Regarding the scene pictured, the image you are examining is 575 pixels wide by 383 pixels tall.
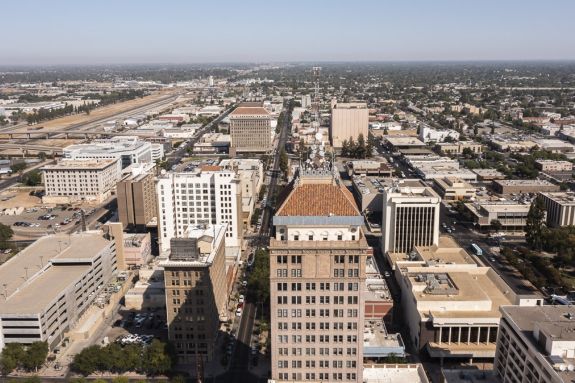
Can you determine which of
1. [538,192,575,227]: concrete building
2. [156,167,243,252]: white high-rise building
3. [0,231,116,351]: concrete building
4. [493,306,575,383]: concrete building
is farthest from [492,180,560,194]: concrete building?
[0,231,116,351]: concrete building

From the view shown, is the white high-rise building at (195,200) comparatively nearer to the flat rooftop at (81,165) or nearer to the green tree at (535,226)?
the flat rooftop at (81,165)

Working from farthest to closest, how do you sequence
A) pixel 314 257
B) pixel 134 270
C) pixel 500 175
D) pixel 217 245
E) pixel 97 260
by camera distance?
1. pixel 500 175
2. pixel 134 270
3. pixel 97 260
4. pixel 217 245
5. pixel 314 257

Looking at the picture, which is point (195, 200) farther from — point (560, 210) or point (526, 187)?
point (526, 187)

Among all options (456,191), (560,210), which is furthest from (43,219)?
(560,210)

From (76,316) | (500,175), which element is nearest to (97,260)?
(76,316)

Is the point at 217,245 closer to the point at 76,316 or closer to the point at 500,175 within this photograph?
the point at 76,316

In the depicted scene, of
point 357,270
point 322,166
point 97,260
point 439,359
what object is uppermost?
point 322,166

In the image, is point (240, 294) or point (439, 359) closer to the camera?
point (439, 359)
